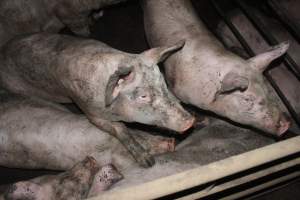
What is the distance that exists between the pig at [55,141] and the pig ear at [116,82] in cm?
54

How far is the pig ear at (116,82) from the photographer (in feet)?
9.64

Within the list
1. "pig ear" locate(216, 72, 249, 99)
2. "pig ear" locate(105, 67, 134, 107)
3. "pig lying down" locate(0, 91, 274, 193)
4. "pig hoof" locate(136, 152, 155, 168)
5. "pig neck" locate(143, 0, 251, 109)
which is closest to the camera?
"pig ear" locate(105, 67, 134, 107)

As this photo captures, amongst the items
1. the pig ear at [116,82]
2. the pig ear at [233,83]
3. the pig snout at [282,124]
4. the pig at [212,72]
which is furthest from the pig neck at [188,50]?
the pig ear at [116,82]

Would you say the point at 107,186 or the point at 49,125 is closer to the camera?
the point at 107,186

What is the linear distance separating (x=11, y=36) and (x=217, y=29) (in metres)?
2.52

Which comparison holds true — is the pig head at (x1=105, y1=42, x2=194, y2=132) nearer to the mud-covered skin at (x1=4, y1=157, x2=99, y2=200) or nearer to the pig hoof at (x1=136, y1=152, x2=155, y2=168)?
the pig hoof at (x1=136, y1=152, x2=155, y2=168)

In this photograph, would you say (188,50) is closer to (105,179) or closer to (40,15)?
(105,179)

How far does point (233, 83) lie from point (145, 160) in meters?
0.97

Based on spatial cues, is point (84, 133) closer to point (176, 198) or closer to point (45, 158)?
point (45, 158)

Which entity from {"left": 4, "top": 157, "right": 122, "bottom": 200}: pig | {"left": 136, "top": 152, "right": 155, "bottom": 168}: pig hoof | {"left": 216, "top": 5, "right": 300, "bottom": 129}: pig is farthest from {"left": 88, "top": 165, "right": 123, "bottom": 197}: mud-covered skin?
{"left": 216, "top": 5, "right": 300, "bottom": 129}: pig

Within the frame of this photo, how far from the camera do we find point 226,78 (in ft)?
10.5

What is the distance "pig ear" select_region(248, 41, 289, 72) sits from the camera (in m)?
3.26

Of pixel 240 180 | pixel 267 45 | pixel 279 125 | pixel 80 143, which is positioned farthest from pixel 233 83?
pixel 80 143

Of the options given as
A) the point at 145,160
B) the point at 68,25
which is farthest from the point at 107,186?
the point at 68,25
